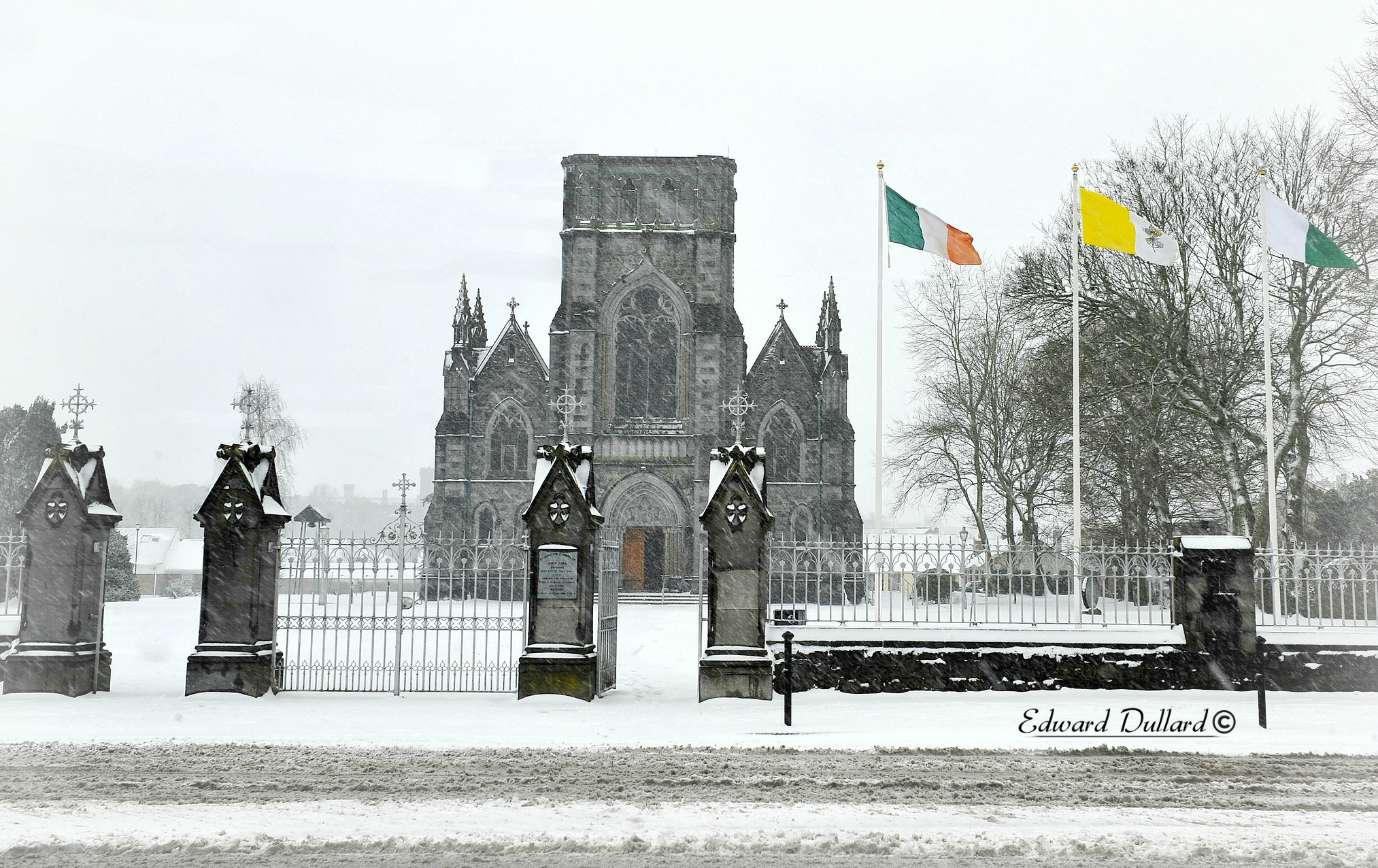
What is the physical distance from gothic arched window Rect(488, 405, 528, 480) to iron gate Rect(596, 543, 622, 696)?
2590 centimetres

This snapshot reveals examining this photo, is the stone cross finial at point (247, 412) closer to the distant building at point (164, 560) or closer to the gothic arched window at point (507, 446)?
the gothic arched window at point (507, 446)

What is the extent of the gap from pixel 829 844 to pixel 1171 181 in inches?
945

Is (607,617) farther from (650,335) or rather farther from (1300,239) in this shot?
(650,335)

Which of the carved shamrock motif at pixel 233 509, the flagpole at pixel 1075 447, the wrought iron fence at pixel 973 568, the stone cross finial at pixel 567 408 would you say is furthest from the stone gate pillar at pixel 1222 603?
the stone cross finial at pixel 567 408

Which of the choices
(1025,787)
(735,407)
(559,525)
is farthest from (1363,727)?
(735,407)

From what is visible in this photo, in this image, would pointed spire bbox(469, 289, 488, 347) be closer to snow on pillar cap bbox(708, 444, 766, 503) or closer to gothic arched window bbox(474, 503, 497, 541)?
gothic arched window bbox(474, 503, 497, 541)

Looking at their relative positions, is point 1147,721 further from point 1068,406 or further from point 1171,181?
point 1171,181

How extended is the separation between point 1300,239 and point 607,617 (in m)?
12.3

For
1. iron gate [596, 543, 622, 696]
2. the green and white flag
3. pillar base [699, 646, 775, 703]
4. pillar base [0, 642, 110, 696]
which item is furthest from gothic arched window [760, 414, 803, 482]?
pillar base [0, 642, 110, 696]

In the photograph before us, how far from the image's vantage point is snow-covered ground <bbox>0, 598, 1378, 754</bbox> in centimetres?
1002

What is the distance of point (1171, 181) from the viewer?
25.8 meters

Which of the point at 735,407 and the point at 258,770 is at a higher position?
the point at 735,407

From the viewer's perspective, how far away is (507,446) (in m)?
40.0

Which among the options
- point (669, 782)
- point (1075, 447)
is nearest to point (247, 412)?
point (669, 782)
